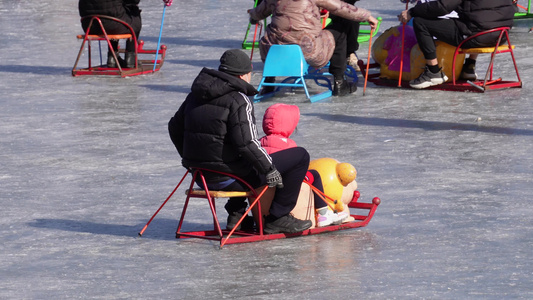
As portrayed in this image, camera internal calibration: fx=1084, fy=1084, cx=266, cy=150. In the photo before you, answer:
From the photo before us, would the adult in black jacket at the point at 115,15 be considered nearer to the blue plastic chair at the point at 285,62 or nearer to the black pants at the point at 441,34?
the blue plastic chair at the point at 285,62

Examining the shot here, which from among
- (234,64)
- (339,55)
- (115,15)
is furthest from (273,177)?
(115,15)

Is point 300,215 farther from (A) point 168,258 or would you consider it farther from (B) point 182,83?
(B) point 182,83

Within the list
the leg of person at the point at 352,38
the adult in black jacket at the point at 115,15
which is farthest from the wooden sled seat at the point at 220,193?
the adult in black jacket at the point at 115,15

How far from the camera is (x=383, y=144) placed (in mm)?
9305

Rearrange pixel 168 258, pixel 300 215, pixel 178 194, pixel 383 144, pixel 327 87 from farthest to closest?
pixel 327 87 < pixel 383 144 < pixel 178 194 < pixel 300 215 < pixel 168 258

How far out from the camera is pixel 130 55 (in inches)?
539

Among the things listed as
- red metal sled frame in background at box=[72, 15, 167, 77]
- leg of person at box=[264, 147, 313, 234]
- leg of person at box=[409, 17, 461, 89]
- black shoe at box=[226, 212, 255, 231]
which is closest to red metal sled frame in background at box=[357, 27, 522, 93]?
leg of person at box=[409, 17, 461, 89]

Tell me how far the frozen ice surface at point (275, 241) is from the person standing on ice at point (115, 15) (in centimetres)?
49

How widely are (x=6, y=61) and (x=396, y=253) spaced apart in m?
9.88

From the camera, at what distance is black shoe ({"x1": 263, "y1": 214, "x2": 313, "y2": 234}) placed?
6461 mm

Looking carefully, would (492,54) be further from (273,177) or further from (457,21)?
(273,177)

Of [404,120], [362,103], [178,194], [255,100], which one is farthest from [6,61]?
[178,194]

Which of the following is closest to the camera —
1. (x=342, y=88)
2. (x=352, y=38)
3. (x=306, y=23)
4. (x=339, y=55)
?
(x=306, y=23)

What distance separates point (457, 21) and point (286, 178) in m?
5.73
